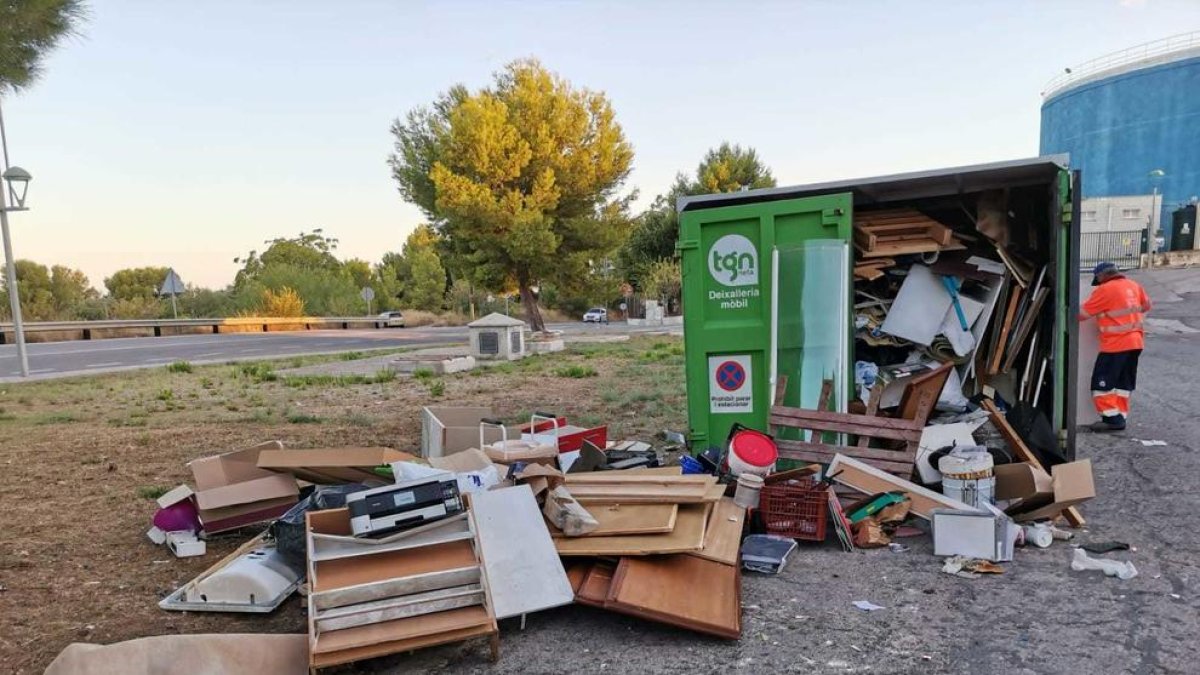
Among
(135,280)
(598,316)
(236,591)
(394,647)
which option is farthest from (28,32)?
(135,280)

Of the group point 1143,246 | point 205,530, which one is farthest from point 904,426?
point 1143,246

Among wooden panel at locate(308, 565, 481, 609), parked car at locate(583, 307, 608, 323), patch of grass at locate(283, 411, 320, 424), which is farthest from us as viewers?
parked car at locate(583, 307, 608, 323)

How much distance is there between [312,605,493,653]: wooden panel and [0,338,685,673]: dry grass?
0.57 meters

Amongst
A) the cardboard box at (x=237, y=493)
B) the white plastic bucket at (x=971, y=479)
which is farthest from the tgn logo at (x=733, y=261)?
the cardboard box at (x=237, y=493)

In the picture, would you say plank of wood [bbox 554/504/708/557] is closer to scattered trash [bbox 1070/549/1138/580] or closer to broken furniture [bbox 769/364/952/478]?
broken furniture [bbox 769/364/952/478]

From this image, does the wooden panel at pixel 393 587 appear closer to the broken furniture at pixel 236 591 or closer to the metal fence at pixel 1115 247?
the broken furniture at pixel 236 591

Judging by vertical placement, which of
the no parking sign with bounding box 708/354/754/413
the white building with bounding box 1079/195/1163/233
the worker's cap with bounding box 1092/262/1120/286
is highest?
the white building with bounding box 1079/195/1163/233

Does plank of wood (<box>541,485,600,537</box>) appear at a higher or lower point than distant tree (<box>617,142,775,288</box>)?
lower

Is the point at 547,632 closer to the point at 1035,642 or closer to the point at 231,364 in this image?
the point at 1035,642

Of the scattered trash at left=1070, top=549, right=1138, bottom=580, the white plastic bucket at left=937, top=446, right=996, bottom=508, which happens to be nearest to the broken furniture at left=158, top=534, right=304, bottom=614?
the white plastic bucket at left=937, top=446, right=996, bottom=508

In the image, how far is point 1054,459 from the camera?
4625 mm

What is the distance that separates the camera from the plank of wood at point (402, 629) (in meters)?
2.54

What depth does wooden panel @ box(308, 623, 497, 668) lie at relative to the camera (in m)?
2.50

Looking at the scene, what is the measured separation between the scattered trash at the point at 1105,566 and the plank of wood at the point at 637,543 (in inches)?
76.4
